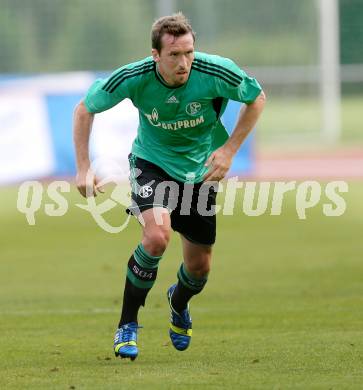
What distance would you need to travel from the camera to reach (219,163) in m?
7.88

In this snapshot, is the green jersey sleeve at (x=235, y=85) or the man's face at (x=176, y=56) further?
the green jersey sleeve at (x=235, y=85)

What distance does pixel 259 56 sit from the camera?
3403 centimetres

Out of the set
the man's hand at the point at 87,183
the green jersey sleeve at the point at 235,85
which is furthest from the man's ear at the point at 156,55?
the man's hand at the point at 87,183

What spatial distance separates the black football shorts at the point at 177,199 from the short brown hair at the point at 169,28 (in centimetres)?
94

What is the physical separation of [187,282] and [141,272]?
2.79 ft

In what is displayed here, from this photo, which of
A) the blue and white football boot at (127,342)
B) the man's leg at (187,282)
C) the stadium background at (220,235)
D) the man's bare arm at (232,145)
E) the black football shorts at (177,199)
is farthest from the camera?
the man's leg at (187,282)

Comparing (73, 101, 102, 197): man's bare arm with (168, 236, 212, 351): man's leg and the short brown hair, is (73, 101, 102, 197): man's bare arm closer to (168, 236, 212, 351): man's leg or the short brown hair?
the short brown hair

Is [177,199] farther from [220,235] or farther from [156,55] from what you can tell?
[220,235]

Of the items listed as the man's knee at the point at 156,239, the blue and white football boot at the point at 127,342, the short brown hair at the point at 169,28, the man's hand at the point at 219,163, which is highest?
the short brown hair at the point at 169,28

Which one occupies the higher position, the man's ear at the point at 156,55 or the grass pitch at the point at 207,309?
the man's ear at the point at 156,55

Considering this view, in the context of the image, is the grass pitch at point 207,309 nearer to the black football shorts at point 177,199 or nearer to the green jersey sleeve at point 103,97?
the black football shorts at point 177,199

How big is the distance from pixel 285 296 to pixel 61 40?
861 inches

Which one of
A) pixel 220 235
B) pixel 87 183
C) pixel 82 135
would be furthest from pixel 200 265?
pixel 220 235

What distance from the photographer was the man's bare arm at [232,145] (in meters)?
7.88
